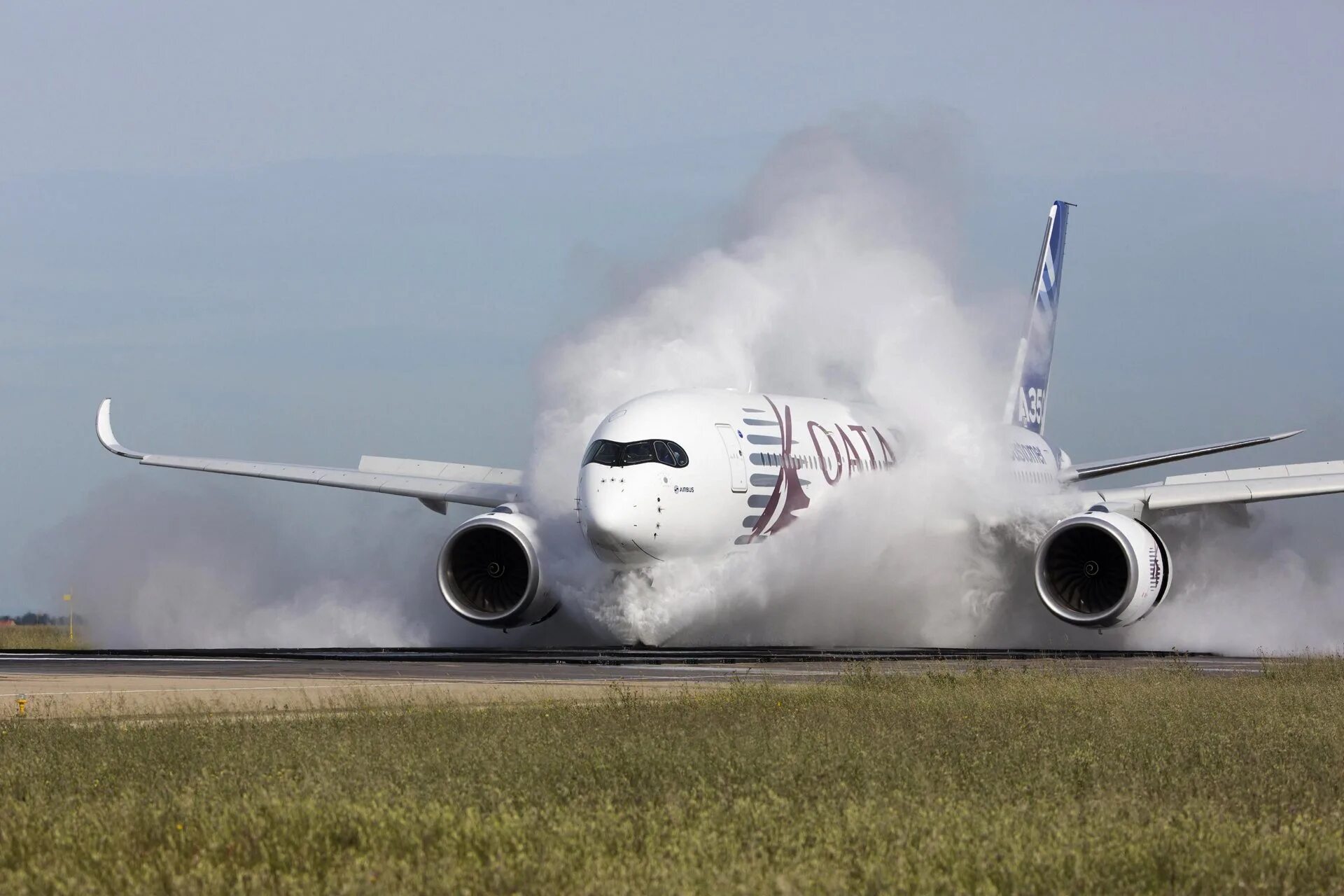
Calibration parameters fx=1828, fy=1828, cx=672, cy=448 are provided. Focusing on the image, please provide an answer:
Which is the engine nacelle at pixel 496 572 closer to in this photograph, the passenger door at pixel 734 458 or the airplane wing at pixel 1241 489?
the passenger door at pixel 734 458

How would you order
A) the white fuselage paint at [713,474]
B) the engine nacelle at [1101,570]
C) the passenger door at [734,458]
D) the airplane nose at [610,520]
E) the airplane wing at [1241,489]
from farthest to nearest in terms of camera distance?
the airplane wing at [1241,489] → the engine nacelle at [1101,570] → the passenger door at [734,458] → the white fuselage paint at [713,474] → the airplane nose at [610,520]

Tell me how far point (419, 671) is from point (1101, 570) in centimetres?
1520

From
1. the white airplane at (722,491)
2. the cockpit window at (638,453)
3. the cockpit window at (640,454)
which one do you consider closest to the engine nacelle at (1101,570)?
the white airplane at (722,491)

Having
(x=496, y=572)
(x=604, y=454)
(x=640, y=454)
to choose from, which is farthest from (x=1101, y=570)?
(x=496, y=572)

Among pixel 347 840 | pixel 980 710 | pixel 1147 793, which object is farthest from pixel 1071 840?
pixel 980 710

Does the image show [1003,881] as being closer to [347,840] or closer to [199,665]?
[347,840]

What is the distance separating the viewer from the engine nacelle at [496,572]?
107 feet

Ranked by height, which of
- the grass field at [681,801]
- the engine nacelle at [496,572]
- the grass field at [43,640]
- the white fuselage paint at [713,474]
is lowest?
the grass field at [43,640]

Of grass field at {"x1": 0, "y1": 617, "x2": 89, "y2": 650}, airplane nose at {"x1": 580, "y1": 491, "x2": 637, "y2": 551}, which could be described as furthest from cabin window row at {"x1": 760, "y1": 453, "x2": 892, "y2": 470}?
grass field at {"x1": 0, "y1": 617, "x2": 89, "y2": 650}

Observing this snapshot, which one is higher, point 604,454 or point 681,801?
point 604,454

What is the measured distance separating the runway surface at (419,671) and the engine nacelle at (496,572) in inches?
66.6

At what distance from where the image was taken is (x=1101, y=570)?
3366cm

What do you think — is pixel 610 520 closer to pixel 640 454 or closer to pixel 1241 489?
pixel 640 454

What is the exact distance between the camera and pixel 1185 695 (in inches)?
707
